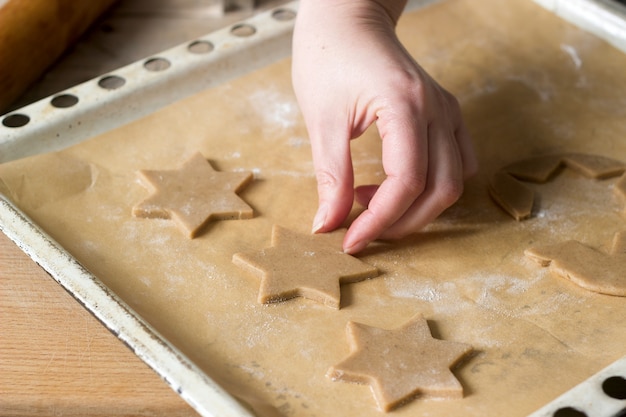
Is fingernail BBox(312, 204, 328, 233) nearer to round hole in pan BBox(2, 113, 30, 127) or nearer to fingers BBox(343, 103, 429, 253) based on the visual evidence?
fingers BBox(343, 103, 429, 253)

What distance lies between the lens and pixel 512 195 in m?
1.38

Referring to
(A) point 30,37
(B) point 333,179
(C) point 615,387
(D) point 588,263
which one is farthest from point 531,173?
(A) point 30,37

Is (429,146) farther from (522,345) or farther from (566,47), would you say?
(566,47)

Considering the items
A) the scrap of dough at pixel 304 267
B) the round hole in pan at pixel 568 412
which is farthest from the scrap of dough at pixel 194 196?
the round hole in pan at pixel 568 412

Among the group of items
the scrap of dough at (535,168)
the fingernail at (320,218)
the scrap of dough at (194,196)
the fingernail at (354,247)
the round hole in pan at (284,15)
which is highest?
the round hole in pan at (284,15)

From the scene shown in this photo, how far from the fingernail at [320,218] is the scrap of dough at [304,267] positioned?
1 centimetres

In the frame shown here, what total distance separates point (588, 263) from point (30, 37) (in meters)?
1.18

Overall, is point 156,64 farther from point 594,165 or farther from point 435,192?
point 594,165

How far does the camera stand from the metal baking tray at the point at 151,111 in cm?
103

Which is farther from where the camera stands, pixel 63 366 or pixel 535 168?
pixel 535 168

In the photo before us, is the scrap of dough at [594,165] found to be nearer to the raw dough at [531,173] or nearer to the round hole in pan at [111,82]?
the raw dough at [531,173]

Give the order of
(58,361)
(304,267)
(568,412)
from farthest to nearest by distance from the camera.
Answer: (304,267), (58,361), (568,412)

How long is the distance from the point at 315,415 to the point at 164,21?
4.27 ft

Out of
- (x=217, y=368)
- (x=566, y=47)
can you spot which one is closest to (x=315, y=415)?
(x=217, y=368)
